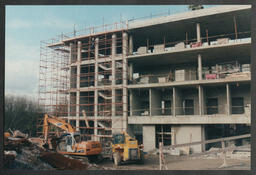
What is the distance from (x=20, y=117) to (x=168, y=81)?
2488cm

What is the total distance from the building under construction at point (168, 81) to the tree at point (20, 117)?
32.2ft

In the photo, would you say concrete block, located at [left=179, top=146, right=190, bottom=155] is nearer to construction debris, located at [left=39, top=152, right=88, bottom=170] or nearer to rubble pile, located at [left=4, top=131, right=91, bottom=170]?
rubble pile, located at [left=4, top=131, right=91, bottom=170]

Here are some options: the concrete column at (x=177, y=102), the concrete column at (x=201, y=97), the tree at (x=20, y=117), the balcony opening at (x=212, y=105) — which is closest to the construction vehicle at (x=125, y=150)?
the concrete column at (x=177, y=102)

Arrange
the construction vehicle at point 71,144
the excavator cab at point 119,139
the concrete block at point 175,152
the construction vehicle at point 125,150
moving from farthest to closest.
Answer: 1. the concrete block at point 175,152
2. the excavator cab at point 119,139
3. the construction vehicle at point 71,144
4. the construction vehicle at point 125,150

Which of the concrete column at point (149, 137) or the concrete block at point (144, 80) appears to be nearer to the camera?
the concrete column at point (149, 137)

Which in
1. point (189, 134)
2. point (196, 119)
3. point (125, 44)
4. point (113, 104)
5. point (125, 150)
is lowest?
point (125, 150)

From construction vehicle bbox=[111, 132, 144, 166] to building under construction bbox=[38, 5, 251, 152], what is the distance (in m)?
6.00

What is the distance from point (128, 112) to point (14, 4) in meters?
14.1

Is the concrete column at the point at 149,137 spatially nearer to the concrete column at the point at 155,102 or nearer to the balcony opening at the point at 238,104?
the concrete column at the point at 155,102

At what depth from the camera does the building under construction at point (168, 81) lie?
19.8 metres

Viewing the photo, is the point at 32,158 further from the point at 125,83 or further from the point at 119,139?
the point at 125,83

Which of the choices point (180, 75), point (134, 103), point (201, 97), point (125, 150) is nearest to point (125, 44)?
point (134, 103)

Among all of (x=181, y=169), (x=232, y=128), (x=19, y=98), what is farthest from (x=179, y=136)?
(x=19, y=98)

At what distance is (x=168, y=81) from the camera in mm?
23781
